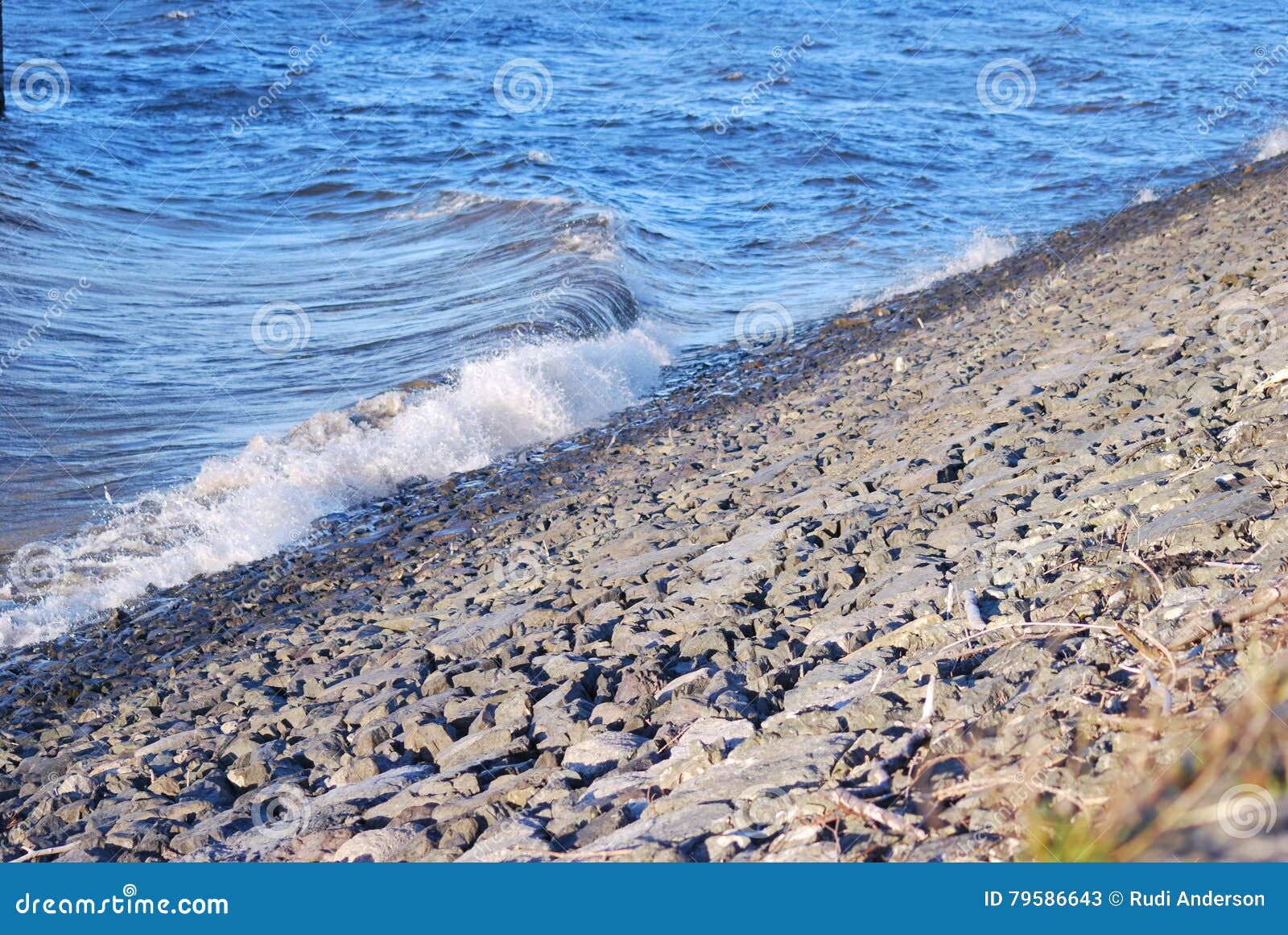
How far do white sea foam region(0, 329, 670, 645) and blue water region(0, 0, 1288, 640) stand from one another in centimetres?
3

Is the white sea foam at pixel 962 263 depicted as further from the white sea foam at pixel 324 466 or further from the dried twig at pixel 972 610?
the dried twig at pixel 972 610

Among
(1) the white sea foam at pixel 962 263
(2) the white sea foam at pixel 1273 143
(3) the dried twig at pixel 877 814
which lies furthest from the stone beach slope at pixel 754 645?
(2) the white sea foam at pixel 1273 143

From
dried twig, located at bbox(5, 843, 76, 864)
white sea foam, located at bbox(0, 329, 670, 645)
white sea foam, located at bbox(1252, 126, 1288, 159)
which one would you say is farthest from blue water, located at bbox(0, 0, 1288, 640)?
dried twig, located at bbox(5, 843, 76, 864)

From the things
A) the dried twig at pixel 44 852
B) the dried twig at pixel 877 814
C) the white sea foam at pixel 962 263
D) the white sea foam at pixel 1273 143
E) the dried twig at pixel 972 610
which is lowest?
the dried twig at pixel 877 814

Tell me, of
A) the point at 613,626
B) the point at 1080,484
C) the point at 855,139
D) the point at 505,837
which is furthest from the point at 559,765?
the point at 855,139

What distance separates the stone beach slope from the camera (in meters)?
2.73

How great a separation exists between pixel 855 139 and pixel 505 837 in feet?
65.3

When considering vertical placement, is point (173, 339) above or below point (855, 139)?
below

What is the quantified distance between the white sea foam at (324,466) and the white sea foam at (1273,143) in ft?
38.5

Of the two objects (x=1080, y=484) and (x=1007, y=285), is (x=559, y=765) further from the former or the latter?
(x=1007, y=285)

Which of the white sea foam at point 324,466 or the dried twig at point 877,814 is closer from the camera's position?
the dried twig at point 877,814

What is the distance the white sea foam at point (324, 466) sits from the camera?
740cm

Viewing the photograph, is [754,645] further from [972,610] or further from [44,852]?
[44,852]

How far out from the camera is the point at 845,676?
3523mm
